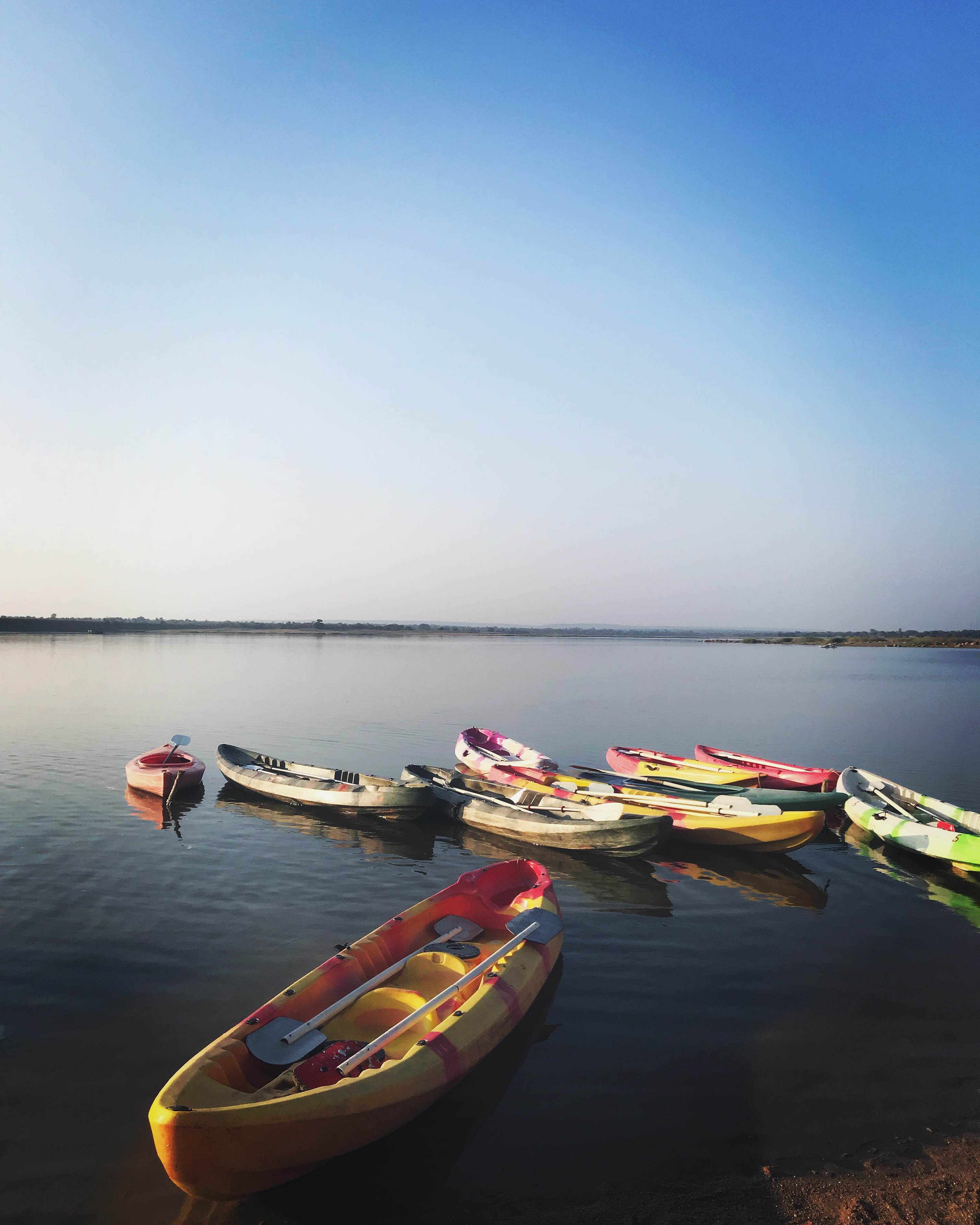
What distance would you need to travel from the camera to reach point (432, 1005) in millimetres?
7777

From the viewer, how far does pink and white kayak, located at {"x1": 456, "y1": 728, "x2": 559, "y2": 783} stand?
21969 millimetres

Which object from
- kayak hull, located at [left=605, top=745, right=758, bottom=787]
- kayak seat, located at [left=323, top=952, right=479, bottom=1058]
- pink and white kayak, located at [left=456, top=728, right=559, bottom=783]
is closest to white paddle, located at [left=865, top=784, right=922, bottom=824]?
kayak hull, located at [left=605, top=745, right=758, bottom=787]

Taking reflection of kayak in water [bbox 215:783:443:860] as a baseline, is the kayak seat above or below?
above

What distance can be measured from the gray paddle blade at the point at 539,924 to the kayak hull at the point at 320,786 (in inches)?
322

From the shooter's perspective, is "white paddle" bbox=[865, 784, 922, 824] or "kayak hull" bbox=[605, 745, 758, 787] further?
"kayak hull" bbox=[605, 745, 758, 787]

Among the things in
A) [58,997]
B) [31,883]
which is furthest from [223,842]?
[58,997]

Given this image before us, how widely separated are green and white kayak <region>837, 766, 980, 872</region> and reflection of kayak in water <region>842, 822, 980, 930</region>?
33cm

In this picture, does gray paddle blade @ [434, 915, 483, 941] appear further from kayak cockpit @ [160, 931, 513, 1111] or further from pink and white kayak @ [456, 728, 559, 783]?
pink and white kayak @ [456, 728, 559, 783]

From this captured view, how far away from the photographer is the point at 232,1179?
5.75 m

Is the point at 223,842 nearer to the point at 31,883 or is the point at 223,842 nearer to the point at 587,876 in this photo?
the point at 31,883

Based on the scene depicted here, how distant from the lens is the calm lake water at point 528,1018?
21.8ft

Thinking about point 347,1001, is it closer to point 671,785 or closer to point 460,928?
point 460,928

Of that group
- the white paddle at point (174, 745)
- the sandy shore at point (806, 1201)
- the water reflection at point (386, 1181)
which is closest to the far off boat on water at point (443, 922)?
the white paddle at point (174, 745)

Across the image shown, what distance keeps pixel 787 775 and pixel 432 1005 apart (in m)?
17.4
